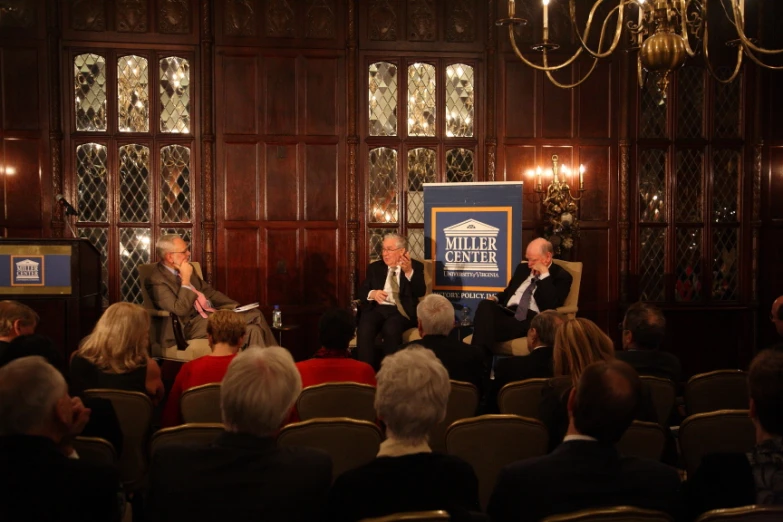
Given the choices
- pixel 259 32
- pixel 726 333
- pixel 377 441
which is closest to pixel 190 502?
pixel 377 441

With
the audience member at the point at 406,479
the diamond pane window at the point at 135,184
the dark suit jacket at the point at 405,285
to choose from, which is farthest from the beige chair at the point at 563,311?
the audience member at the point at 406,479

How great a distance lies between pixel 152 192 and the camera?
765 cm

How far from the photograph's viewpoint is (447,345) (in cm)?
417

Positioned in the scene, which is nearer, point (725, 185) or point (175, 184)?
point (175, 184)

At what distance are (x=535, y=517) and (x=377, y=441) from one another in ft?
2.66

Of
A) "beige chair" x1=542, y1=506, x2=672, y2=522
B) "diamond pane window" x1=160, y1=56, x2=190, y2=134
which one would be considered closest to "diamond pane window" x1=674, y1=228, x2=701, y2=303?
"diamond pane window" x1=160, y1=56, x2=190, y2=134

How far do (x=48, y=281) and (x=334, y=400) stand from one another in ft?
11.6

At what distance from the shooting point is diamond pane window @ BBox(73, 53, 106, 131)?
753cm

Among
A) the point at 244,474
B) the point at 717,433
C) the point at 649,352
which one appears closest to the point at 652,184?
the point at 649,352

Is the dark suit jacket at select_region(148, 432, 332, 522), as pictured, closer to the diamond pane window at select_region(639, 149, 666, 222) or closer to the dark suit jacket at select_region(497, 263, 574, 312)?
the dark suit jacket at select_region(497, 263, 574, 312)

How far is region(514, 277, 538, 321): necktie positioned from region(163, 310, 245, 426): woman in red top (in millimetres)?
2989

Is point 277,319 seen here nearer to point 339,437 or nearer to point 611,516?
point 339,437

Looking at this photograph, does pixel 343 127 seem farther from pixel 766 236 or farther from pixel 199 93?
pixel 766 236

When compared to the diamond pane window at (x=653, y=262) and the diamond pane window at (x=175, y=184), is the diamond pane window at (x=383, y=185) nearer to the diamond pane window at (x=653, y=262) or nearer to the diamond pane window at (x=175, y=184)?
the diamond pane window at (x=175, y=184)
